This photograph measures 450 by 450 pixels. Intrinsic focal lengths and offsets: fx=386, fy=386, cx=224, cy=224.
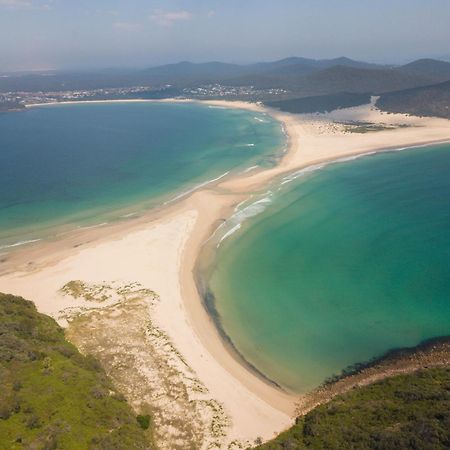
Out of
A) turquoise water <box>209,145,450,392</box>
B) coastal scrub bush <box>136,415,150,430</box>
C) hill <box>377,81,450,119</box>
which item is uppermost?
hill <box>377,81,450,119</box>

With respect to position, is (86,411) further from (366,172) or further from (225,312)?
(366,172)

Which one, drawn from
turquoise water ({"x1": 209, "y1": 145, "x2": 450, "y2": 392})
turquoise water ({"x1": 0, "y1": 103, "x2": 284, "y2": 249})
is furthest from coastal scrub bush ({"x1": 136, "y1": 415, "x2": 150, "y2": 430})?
turquoise water ({"x1": 0, "y1": 103, "x2": 284, "y2": 249})

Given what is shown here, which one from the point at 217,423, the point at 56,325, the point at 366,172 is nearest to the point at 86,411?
the point at 217,423

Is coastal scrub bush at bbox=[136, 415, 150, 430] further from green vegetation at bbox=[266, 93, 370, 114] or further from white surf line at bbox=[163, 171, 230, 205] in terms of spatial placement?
green vegetation at bbox=[266, 93, 370, 114]

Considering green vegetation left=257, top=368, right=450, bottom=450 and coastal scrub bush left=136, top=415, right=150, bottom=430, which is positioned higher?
green vegetation left=257, top=368, right=450, bottom=450

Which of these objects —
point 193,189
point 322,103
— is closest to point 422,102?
point 322,103

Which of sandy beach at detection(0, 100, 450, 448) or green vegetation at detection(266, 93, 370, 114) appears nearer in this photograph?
sandy beach at detection(0, 100, 450, 448)

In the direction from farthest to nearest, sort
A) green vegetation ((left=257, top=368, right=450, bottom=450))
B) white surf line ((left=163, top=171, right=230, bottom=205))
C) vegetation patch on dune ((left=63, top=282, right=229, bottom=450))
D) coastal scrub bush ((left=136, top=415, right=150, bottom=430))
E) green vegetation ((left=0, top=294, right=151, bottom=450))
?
white surf line ((left=163, top=171, right=230, bottom=205))
vegetation patch on dune ((left=63, top=282, right=229, bottom=450))
coastal scrub bush ((left=136, top=415, right=150, bottom=430))
green vegetation ((left=0, top=294, right=151, bottom=450))
green vegetation ((left=257, top=368, right=450, bottom=450))
